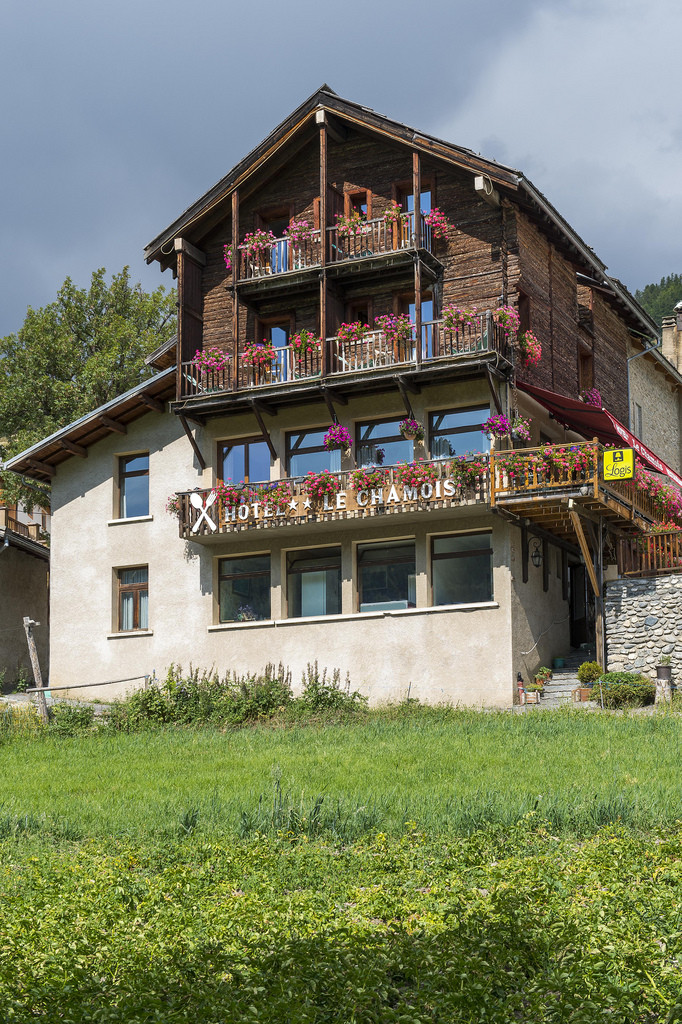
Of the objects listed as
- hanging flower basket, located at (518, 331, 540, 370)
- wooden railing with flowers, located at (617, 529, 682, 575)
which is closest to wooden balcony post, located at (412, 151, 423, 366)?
hanging flower basket, located at (518, 331, 540, 370)

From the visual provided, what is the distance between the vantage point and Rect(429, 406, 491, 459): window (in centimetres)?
Result: 2958

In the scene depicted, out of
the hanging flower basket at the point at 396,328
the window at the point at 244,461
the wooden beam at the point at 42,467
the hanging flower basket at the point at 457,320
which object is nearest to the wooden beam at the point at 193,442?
the window at the point at 244,461

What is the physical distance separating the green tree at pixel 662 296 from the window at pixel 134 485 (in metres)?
54.4

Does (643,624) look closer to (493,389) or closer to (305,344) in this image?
(493,389)

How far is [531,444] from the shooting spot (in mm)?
30703

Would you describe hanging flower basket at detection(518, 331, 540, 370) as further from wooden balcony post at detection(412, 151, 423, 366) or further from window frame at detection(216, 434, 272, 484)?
window frame at detection(216, 434, 272, 484)

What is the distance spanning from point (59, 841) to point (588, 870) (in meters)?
6.00

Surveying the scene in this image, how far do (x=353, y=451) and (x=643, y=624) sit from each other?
8.09m

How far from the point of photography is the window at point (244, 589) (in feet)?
104

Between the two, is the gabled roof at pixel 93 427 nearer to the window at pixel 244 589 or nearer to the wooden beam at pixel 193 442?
the wooden beam at pixel 193 442

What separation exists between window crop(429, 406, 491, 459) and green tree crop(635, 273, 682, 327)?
54594 millimetres

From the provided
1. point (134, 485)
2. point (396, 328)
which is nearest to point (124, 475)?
point (134, 485)

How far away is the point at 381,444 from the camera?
3075cm

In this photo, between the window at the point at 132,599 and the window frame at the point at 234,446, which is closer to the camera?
the window frame at the point at 234,446
